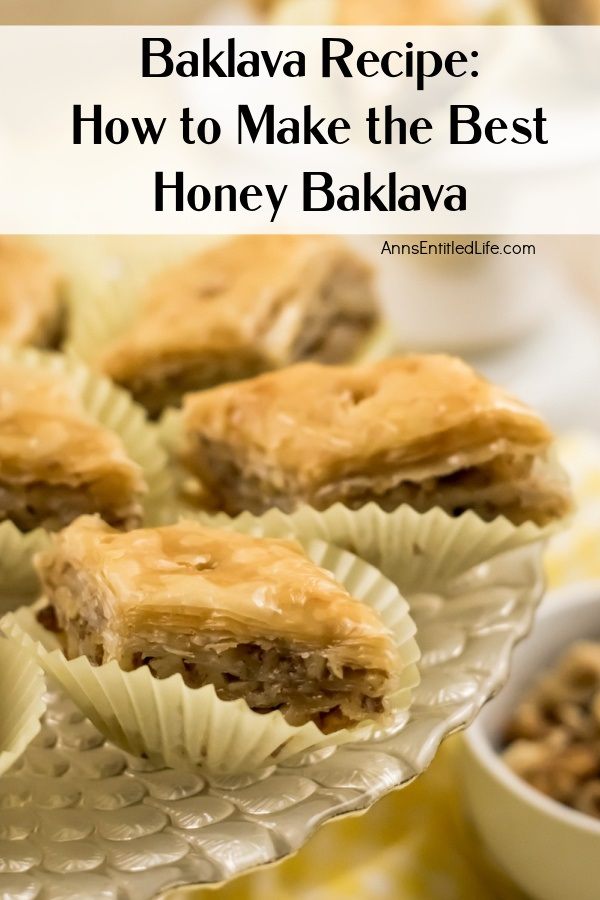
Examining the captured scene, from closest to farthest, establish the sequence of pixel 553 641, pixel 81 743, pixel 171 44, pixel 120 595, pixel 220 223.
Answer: pixel 120 595 → pixel 81 743 → pixel 171 44 → pixel 553 641 → pixel 220 223

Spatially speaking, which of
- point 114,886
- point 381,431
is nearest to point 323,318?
point 381,431

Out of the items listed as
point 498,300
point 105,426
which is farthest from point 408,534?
point 498,300

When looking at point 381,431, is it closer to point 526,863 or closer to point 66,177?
point 526,863

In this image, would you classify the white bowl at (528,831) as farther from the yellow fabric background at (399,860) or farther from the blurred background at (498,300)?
the blurred background at (498,300)

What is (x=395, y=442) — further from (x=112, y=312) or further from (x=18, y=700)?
(x=112, y=312)

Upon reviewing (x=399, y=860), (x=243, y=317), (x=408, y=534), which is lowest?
(x=399, y=860)

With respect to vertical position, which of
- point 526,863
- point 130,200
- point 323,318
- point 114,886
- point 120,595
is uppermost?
point 130,200
